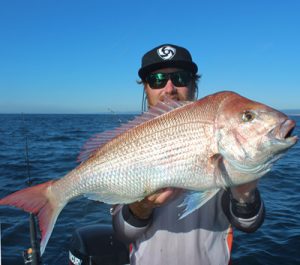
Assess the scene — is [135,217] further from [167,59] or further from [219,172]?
[167,59]

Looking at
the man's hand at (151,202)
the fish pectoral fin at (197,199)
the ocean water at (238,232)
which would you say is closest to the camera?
the fish pectoral fin at (197,199)

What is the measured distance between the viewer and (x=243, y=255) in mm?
6629

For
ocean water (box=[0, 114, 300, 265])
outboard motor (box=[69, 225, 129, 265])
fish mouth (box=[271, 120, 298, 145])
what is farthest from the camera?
ocean water (box=[0, 114, 300, 265])

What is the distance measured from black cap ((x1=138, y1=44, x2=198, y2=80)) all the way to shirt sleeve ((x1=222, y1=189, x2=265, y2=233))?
1.48m

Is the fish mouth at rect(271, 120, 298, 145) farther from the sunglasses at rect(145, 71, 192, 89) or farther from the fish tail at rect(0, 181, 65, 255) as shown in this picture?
the fish tail at rect(0, 181, 65, 255)

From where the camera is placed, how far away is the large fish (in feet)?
8.43

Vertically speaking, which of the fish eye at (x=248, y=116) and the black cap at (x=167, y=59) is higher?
the black cap at (x=167, y=59)

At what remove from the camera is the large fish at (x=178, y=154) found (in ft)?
8.43

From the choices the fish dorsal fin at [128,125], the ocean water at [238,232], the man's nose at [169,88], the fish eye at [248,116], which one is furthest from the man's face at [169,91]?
the fish eye at [248,116]

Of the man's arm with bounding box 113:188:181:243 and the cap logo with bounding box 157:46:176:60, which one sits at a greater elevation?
the cap logo with bounding box 157:46:176:60

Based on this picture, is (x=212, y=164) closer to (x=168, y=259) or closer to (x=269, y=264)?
(x=168, y=259)

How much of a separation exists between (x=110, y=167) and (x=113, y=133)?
1.08ft

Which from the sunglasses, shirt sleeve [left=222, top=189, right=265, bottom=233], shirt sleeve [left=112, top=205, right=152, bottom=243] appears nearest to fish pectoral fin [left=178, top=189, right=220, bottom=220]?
shirt sleeve [left=222, top=189, right=265, bottom=233]

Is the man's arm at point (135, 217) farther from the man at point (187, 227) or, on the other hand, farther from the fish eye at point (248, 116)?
the fish eye at point (248, 116)
